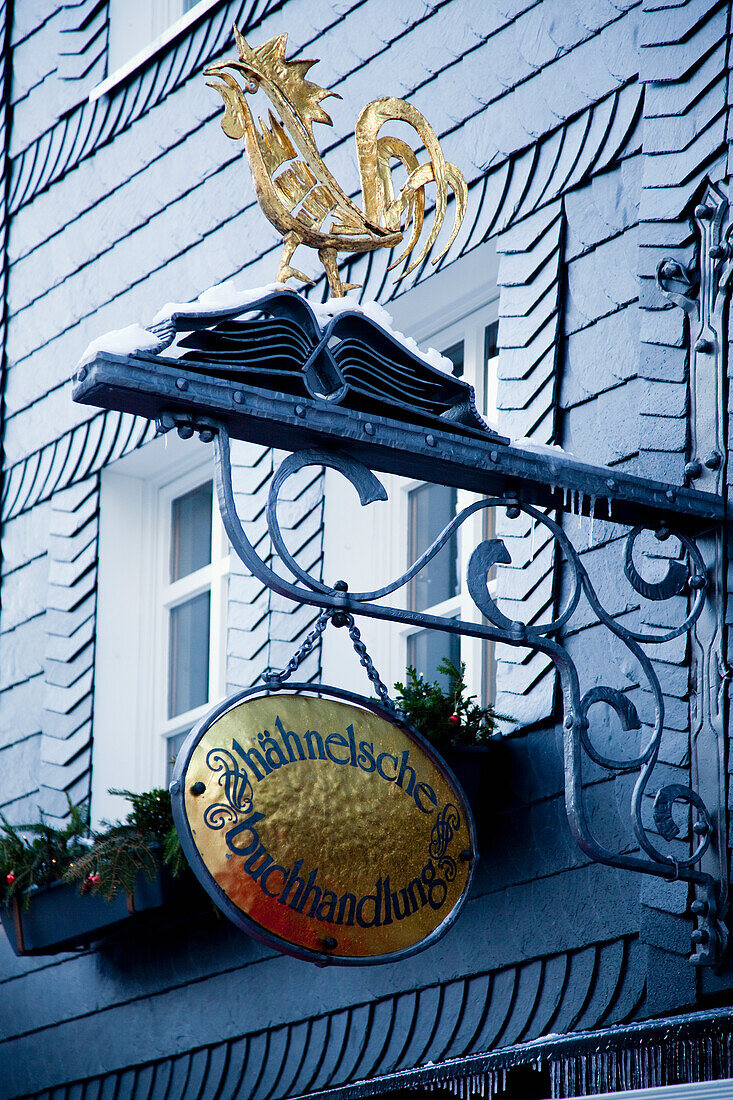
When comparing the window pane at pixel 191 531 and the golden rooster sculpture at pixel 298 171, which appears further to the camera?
the window pane at pixel 191 531

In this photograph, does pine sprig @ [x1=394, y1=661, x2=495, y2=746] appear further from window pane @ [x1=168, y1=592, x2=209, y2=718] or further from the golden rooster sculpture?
window pane @ [x1=168, y1=592, x2=209, y2=718]

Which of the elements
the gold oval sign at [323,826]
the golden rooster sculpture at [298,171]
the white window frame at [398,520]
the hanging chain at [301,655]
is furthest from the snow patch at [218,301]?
the white window frame at [398,520]

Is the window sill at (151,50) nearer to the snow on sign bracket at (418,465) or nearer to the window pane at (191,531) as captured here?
the window pane at (191,531)

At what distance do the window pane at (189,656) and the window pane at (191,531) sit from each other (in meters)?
0.16

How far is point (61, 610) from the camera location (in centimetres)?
745

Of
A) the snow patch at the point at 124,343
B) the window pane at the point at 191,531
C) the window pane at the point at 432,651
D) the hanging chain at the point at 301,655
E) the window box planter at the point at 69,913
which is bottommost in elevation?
the window box planter at the point at 69,913

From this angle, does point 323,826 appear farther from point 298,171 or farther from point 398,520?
point 398,520

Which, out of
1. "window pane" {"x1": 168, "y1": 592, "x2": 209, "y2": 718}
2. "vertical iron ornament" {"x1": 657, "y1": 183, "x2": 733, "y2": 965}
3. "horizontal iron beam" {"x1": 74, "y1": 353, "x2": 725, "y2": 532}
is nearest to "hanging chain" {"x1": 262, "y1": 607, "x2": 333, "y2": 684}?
"horizontal iron beam" {"x1": 74, "y1": 353, "x2": 725, "y2": 532}

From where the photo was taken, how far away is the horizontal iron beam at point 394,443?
12.9ft

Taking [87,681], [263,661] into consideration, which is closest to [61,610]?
[87,681]

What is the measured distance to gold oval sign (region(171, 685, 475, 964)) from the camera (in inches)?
152

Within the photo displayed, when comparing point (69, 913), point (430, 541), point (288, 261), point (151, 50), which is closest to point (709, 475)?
point (288, 261)

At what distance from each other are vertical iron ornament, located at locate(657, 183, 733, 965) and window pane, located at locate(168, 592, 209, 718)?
2.78 m

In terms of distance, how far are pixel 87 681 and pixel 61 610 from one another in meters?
0.38
